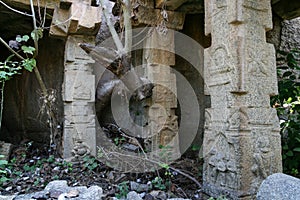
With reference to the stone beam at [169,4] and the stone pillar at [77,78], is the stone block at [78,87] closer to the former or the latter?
the stone pillar at [77,78]

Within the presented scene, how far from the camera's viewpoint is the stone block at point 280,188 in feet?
4.52

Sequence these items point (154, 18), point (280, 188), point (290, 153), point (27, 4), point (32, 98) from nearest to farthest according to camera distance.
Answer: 1. point (280, 188)
2. point (290, 153)
3. point (27, 4)
4. point (154, 18)
5. point (32, 98)

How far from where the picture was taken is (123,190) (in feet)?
7.78

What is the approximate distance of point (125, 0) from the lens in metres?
2.93

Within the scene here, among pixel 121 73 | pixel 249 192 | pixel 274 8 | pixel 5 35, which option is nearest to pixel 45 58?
pixel 5 35

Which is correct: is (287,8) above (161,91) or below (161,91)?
above

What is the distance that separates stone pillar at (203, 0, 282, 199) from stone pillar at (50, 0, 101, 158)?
191 cm

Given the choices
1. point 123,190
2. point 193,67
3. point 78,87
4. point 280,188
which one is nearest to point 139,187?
point 123,190

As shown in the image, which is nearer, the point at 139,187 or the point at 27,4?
the point at 139,187

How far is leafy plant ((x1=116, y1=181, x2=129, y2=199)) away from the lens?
227 centimetres

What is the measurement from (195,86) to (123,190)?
2144mm

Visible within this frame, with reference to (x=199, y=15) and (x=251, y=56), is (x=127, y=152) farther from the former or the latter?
(x=199, y=15)

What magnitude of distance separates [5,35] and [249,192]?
494 centimetres

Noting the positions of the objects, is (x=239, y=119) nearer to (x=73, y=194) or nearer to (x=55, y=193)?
(x=73, y=194)
